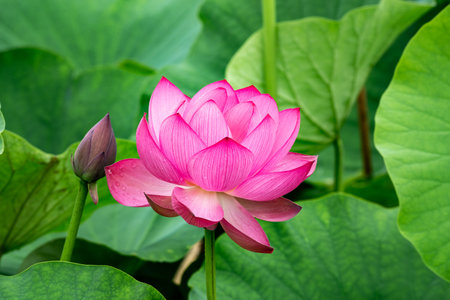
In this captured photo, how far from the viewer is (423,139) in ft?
2.40

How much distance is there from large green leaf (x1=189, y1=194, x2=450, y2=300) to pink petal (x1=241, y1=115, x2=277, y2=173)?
1.02 ft

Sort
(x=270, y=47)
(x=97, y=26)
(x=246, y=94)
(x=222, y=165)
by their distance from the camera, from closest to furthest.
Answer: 1. (x=222, y=165)
2. (x=246, y=94)
3. (x=270, y=47)
4. (x=97, y=26)

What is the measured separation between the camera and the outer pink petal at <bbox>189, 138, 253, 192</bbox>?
460 millimetres

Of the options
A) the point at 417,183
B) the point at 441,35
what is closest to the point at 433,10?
the point at 441,35

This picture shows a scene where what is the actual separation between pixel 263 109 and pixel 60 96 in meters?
0.82

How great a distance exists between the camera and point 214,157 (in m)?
0.46

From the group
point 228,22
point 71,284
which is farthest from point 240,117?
point 228,22

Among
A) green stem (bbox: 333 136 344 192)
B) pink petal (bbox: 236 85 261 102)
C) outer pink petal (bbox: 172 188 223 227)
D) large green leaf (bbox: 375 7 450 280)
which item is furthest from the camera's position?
green stem (bbox: 333 136 344 192)

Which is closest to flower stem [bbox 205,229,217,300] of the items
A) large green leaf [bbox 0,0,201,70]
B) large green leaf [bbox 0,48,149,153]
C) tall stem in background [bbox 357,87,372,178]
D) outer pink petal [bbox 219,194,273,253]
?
outer pink petal [bbox 219,194,273,253]

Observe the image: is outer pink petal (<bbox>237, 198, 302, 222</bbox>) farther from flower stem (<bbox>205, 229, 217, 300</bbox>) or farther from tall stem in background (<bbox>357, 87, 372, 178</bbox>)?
tall stem in background (<bbox>357, 87, 372, 178</bbox>)

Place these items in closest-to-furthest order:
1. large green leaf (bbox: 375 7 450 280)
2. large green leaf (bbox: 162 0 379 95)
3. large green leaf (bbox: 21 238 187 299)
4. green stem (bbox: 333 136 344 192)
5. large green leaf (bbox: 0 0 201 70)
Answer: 1. large green leaf (bbox: 375 7 450 280)
2. large green leaf (bbox: 21 238 187 299)
3. green stem (bbox: 333 136 344 192)
4. large green leaf (bbox: 162 0 379 95)
5. large green leaf (bbox: 0 0 201 70)

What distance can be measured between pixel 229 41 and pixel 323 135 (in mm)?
325

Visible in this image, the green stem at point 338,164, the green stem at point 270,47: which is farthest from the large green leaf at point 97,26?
the green stem at point 338,164

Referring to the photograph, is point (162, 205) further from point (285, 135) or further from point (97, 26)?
point (97, 26)
